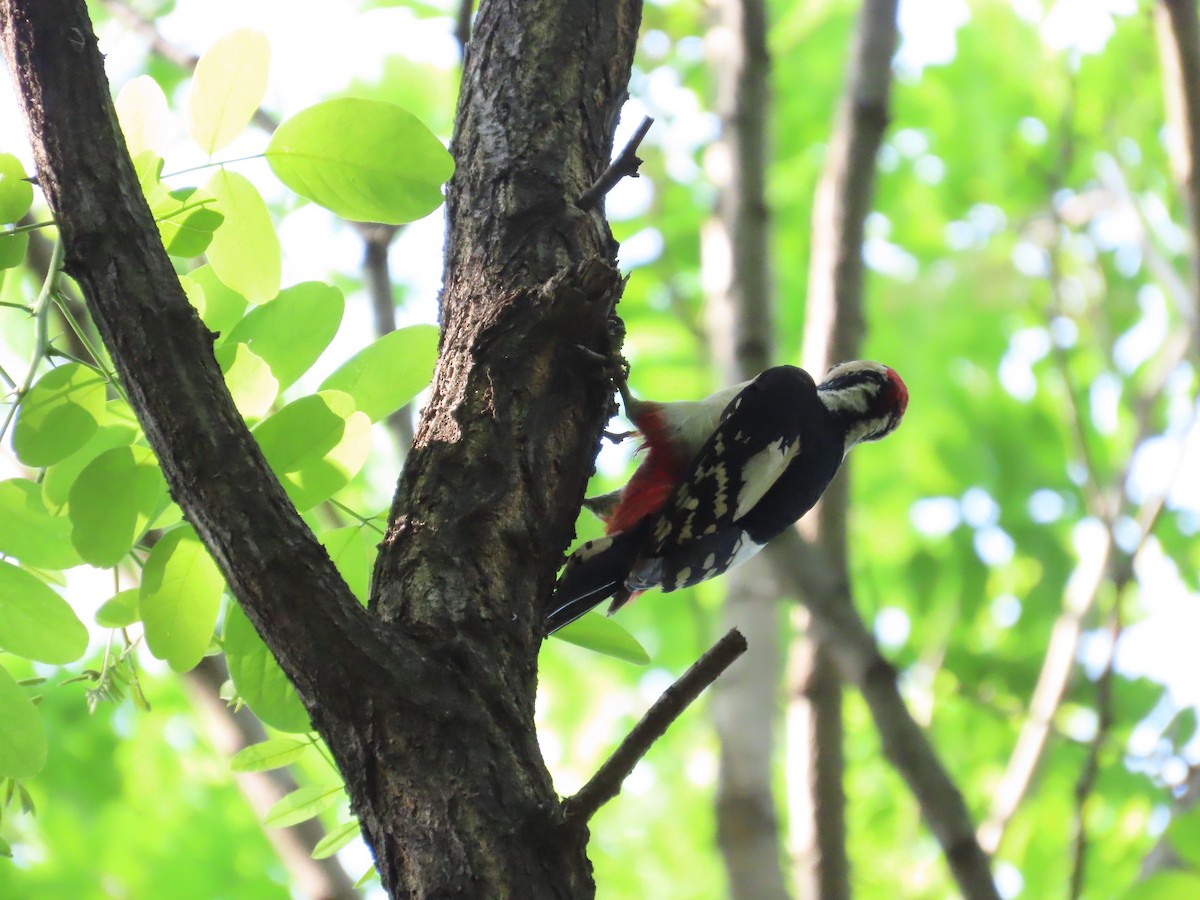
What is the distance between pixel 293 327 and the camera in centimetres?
184

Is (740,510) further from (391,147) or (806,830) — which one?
(391,147)

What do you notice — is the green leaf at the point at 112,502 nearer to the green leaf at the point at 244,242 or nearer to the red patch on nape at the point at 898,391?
the green leaf at the point at 244,242

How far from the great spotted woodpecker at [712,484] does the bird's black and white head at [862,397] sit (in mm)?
85

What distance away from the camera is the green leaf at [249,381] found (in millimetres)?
1801

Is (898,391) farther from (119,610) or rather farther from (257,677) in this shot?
(119,610)

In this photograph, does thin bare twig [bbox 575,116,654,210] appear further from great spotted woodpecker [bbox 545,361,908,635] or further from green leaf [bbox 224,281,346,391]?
great spotted woodpecker [bbox 545,361,908,635]

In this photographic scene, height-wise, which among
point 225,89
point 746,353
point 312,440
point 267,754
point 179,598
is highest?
point 746,353

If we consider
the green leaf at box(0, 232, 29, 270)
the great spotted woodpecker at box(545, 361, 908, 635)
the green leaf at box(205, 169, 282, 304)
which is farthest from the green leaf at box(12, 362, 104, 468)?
the great spotted woodpecker at box(545, 361, 908, 635)

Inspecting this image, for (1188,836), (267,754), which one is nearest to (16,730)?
(267,754)

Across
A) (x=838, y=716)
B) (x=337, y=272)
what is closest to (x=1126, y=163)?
(x=838, y=716)

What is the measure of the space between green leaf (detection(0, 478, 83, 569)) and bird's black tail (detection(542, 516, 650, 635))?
119 centimetres

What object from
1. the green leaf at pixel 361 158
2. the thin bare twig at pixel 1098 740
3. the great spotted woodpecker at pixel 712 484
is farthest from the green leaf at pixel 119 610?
→ the thin bare twig at pixel 1098 740

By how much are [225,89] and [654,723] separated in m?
1.21

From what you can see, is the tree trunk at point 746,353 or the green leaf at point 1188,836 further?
the tree trunk at point 746,353
